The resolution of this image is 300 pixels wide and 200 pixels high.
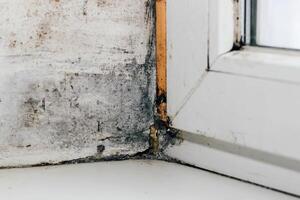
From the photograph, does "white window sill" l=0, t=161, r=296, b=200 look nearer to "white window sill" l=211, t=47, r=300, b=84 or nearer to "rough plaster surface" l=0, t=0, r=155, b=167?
"rough plaster surface" l=0, t=0, r=155, b=167

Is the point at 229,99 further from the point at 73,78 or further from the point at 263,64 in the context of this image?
the point at 73,78

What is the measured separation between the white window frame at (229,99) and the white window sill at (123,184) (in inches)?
0.8

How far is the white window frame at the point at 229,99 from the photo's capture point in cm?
56

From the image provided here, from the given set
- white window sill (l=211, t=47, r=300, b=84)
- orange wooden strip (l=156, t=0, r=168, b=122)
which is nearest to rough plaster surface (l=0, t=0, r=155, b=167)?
orange wooden strip (l=156, t=0, r=168, b=122)

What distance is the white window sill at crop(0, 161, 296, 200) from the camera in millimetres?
590

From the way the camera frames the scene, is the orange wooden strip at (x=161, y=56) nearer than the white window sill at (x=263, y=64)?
No

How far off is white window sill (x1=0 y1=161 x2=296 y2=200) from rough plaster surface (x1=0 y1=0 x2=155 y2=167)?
27 mm

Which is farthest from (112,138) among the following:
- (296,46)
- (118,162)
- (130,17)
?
(296,46)

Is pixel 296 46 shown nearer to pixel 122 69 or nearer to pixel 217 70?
pixel 217 70

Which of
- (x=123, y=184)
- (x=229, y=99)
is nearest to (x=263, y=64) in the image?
(x=229, y=99)

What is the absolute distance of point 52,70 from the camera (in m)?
0.66

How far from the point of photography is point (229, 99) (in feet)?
2.00

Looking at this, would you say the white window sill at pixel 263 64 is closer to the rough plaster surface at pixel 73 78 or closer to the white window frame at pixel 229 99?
the white window frame at pixel 229 99

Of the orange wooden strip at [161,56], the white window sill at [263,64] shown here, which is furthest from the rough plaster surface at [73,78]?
the white window sill at [263,64]
